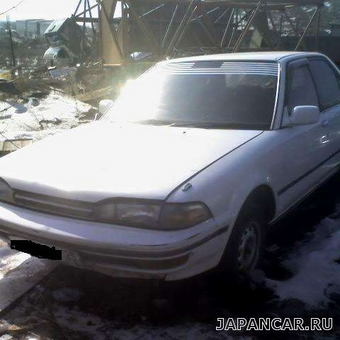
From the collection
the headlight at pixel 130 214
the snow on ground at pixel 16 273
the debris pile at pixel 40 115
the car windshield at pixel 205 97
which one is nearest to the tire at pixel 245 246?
the headlight at pixel 130 214

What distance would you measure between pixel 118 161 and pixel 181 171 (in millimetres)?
450

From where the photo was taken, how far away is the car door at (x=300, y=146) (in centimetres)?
328

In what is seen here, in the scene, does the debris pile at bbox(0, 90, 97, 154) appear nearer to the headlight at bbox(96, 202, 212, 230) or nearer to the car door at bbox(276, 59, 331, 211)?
the car door at bbox(276, 59, 331, 211)

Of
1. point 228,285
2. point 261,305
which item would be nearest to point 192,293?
point 228,285

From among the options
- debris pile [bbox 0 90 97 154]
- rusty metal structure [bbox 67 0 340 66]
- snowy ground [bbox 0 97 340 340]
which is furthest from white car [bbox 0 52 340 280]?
rusty metal structure [bbox 67 0 340 66]

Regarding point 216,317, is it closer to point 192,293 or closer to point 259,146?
point 192,293

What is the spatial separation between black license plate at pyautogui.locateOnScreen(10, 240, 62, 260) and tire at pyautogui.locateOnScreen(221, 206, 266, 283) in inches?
39.6

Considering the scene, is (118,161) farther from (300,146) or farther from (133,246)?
(300,146)

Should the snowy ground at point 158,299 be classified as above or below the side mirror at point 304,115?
below

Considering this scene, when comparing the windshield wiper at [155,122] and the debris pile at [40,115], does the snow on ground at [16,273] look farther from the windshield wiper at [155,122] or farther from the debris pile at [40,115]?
the debris pile at [40,115]

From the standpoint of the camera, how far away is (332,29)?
16.3m

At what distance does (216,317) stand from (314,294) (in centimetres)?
70

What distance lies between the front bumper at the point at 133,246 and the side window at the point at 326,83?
2.24 meters

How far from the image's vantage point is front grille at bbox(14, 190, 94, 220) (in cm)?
251
